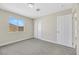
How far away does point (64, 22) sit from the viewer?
1.94m

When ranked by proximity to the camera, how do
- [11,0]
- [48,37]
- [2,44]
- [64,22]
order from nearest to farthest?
1. [11,0]
2. [64,22]
3. [2,44]
4. [48,37]

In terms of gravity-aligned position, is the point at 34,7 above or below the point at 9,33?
above

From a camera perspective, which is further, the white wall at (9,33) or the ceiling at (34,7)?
the white wall at (9,33)

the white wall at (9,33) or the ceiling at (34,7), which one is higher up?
the ceiling at (34,7)

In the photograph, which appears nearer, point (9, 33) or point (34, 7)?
point (34, 7)

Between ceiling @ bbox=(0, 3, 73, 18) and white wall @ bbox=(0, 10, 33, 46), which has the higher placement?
ceiling @ bbox=(0, 3, 73, 18)

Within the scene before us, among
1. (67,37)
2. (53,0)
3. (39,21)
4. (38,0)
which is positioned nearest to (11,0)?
(38,0)

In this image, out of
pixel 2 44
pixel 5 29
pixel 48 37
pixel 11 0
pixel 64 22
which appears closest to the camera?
pixel 11 0

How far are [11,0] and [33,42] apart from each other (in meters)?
1.99

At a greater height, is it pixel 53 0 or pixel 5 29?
pixel 53 0

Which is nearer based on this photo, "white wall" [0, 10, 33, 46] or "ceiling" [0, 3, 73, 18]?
"ceiling" [0, 3, 73, 18]

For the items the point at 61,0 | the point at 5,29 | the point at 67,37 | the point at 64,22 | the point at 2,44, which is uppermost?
the point at 61,0

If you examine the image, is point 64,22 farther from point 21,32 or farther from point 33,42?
point 21,32

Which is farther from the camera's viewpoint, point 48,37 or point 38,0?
point 48,37
